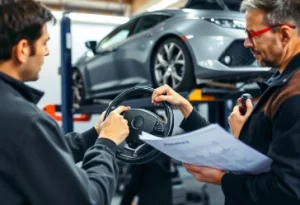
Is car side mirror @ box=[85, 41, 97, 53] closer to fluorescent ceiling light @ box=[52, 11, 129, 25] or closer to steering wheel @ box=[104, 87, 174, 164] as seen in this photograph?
fluorescent ceiling light @ box=[52, 11, 129, 25]

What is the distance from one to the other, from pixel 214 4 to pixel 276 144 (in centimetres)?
316

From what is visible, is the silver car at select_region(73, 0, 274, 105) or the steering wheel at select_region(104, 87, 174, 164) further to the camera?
the silver car at select_region(73, 0, 274, 105)

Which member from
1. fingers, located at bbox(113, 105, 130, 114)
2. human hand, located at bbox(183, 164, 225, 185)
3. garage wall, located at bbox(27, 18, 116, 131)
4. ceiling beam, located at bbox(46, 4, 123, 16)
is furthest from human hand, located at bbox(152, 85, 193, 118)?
ceiling beam, located at bbox(46, 4, 123, 16)

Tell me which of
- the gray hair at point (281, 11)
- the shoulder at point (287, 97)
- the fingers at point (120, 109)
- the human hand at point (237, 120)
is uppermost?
the gray hair at point (281, 11)

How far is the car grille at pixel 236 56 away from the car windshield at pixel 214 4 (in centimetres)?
61

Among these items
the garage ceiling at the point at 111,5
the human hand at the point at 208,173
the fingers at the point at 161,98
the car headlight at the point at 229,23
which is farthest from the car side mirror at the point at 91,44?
the garage ceiling at the point at 111,5

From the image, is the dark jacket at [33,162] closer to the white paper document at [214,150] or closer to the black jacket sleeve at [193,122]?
the white paper document at [214,150]

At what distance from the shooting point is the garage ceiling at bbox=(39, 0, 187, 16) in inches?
395

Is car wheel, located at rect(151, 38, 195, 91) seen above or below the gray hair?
below

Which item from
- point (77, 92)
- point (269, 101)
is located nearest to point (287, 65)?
point (269, 101)

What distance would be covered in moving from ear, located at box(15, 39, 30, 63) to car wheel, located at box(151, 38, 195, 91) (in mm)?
2505

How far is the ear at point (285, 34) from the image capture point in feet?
4.58

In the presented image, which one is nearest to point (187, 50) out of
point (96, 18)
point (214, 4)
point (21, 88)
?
point (214, 4)

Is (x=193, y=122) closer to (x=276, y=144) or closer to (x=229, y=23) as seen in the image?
(x=276, y=144)
